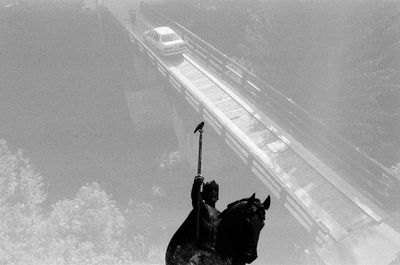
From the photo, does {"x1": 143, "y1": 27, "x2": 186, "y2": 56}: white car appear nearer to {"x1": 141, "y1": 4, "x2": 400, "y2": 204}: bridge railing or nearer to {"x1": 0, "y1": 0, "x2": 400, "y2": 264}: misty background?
{"x1": 141, "y1": 4, "x2": 400, "y2": 204}: bridge railing

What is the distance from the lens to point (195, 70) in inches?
1023

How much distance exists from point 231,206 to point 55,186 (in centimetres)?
2963

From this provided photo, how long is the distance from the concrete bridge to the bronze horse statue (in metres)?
12.2

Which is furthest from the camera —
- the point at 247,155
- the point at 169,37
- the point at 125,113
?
the point at 125,113

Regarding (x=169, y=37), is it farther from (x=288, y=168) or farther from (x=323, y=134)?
(x=288, y=168)

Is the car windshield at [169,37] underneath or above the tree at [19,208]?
above

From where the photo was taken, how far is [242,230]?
2.66 meters

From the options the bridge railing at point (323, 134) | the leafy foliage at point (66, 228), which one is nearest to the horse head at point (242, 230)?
the bridge railing at point (323, 134)

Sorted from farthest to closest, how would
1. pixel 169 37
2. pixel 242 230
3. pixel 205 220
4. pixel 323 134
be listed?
1. pixel 169 37
2. pixel 323 134
3. pixel 205 220
4. pixel 242 230

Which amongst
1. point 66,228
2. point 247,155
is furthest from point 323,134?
point 66,228

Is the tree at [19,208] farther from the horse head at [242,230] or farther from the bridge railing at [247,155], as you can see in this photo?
the horse head at [242,230]

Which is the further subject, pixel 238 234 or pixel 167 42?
pixel 167 42

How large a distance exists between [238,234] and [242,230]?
53mm

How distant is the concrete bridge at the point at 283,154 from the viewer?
45.8 ft
